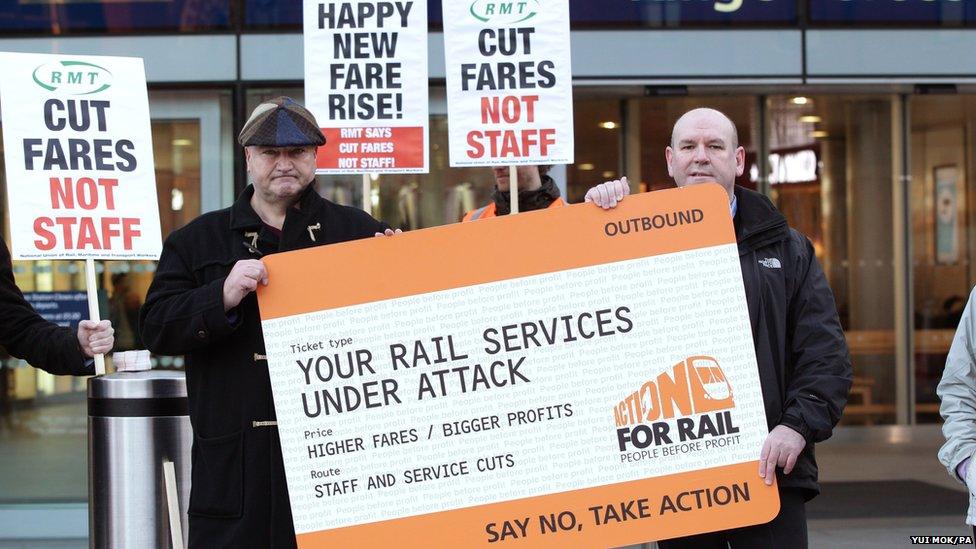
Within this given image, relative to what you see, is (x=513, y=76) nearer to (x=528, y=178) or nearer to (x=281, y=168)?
(x=528, y=178)

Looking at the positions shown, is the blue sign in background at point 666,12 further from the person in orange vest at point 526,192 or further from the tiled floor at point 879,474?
the tiled floor at point 879,474

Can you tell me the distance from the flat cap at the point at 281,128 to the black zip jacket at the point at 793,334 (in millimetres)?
1431

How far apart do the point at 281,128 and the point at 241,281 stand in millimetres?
500

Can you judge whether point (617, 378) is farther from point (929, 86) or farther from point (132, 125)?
point (929, 86)

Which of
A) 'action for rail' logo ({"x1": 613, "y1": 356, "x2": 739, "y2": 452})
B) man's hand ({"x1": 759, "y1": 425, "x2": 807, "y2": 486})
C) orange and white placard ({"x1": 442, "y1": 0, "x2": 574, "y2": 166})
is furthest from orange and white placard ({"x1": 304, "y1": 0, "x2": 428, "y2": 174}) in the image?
man's hand ({"x1": 759, "y1": 425, "x2": 807, "y2": 486})

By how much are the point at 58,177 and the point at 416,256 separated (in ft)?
7.14

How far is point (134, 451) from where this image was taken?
5.17m

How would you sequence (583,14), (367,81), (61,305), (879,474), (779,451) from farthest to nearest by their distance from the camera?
1. (879,474)
2. (583,14)
3. (61,305)
4. (367,81)
5. (779,451)

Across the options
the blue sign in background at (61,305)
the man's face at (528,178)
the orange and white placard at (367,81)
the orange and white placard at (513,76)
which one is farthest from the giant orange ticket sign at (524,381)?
the blue sign in background at (61,305)

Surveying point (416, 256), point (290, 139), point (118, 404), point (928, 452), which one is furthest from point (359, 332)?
point (928, 452)

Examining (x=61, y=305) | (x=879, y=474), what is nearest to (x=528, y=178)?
(x=61, y=305)

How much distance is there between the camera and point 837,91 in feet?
31.8

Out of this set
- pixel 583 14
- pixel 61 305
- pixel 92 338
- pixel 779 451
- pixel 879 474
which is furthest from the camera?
pixel 879 474

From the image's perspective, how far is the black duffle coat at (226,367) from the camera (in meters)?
3.72
